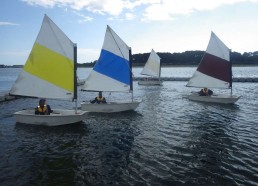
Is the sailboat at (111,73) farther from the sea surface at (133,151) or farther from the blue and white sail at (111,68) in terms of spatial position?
the sea surface at (133,151)

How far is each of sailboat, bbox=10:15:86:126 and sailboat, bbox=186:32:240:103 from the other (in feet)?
71.3

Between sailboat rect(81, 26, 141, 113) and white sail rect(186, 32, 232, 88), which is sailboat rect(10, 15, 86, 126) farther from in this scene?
white sail rect(186, 32, 232, 88)

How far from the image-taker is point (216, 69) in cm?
3897

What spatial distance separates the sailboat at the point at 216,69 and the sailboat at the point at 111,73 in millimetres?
13445

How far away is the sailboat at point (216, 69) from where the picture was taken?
38.3 metres

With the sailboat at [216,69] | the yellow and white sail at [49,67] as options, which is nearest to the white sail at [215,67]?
the sailboat at [216,69]

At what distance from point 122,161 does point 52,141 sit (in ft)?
22.4

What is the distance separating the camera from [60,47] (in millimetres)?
24219

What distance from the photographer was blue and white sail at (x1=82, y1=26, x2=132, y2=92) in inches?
1218

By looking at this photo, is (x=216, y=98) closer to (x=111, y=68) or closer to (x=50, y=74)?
(x=111, y=68)

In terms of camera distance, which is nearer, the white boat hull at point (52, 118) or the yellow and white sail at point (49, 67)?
the white boat hull at point (52, 118)

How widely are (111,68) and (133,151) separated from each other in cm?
1501

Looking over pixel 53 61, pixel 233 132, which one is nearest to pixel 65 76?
pixel 53 61

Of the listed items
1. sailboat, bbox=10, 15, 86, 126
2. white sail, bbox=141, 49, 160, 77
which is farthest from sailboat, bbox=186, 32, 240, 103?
white sail, bbox=141, 49, 160, 77
